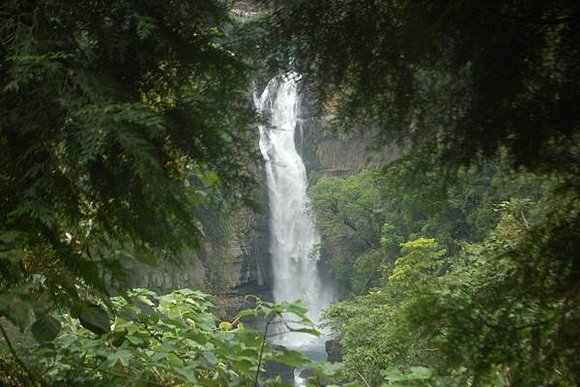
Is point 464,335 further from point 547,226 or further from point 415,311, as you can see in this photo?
point 547,226

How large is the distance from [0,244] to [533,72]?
1.37m

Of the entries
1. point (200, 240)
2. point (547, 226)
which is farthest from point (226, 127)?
point (547, 226)

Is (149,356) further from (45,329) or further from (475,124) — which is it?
(475,124)

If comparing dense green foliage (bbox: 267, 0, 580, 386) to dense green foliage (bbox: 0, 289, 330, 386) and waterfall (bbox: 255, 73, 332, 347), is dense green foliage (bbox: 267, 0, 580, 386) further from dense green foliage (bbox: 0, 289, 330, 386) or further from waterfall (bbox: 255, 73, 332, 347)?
waterfall (bbox: 255, 73, 332, 347)

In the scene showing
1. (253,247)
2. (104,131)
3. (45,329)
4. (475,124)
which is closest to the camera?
(104,131)

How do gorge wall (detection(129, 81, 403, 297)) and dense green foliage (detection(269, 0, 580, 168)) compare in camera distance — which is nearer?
dense green foliage (detection(269, 0, 580, 168))

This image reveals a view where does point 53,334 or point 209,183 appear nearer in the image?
point 53,334

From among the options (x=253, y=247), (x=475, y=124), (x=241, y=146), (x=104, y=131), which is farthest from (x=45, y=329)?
(x=253, y=247)

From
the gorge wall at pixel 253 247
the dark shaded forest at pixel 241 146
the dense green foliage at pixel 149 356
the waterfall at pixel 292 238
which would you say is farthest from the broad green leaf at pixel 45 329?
the waterfall at pixel 292 238

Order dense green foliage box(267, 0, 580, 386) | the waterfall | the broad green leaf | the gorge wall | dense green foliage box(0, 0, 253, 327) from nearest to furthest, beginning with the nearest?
1. dense green foliage box(0, 0, 253, 327)
2. the broad green leaf
3. dense green foliage box(267, 0, 580, 386)
4. the gorge wall
5. the waterfall

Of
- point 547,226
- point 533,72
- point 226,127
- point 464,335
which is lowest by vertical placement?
point 464,335

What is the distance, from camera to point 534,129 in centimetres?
152

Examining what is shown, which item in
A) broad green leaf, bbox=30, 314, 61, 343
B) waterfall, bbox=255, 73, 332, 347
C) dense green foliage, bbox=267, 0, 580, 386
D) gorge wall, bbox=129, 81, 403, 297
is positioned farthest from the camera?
waterfall, bbox=255, 73, 332, 347

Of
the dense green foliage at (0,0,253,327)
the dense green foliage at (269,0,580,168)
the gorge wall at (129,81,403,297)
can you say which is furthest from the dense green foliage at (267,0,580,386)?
the gorge wall at (129,81,403,297)
